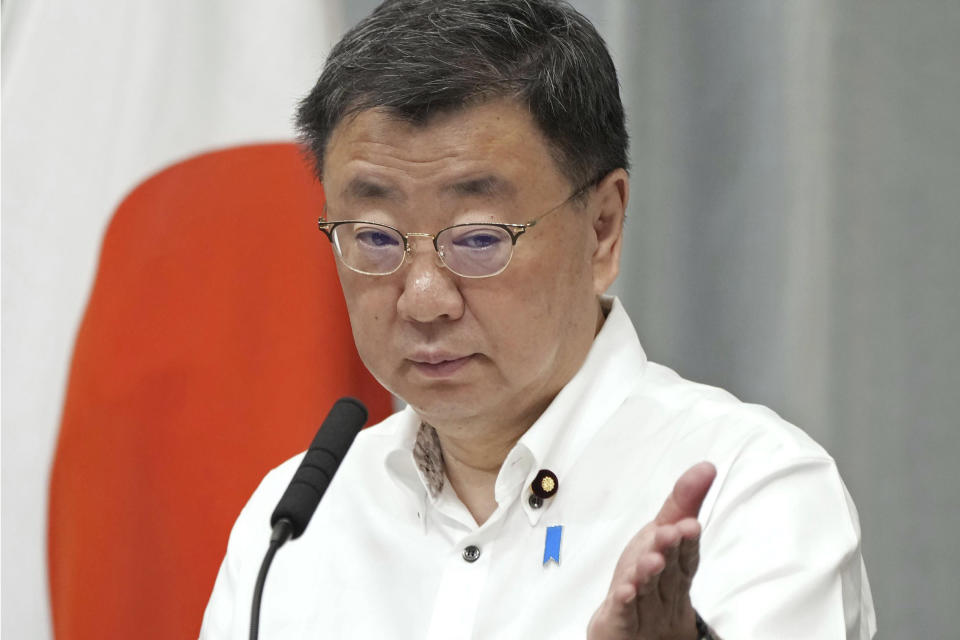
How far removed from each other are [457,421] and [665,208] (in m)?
0.90

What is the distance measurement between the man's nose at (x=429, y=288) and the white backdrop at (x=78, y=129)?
35.8 inches

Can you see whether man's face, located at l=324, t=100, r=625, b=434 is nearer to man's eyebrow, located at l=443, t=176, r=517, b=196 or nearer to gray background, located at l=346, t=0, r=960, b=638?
man's eyebrow, located at l=443, t=176, r=517, b=196

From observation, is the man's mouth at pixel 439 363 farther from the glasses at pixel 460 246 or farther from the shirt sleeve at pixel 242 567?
the shirt sleeve at pixel 242 567

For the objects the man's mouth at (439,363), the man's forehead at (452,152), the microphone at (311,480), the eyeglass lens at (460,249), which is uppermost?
the man's forehead at (452,152)

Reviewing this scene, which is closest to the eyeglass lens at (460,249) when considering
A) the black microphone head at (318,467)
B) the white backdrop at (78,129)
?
the black microphone head at (318,467)

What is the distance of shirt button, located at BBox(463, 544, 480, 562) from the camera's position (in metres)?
1.62

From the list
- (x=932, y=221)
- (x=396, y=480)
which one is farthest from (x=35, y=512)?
(x=932, y=221)

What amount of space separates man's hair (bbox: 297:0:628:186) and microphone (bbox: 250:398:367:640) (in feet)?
1.45

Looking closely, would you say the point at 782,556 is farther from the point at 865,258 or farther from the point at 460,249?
the point at 865,258

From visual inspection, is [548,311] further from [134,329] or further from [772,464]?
[134,329]

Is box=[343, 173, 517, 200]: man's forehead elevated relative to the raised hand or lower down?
elevated

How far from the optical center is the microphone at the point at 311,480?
1.22 meters

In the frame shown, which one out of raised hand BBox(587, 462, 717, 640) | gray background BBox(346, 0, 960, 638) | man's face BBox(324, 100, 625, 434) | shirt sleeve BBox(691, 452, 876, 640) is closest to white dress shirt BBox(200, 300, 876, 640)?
shirt sleeve BBox(691, 452, 876, 640)

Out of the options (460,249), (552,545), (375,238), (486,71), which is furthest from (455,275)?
(552,545)
